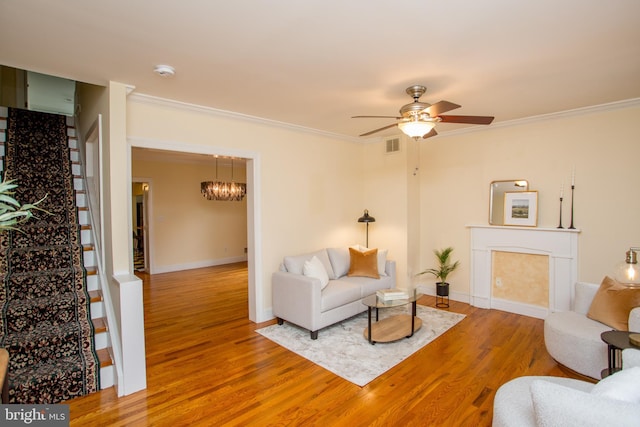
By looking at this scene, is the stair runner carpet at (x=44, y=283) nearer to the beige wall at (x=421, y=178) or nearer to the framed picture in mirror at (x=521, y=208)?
the beige wall at (x=421, y=178)

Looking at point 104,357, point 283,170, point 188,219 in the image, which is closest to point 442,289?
point 283,170

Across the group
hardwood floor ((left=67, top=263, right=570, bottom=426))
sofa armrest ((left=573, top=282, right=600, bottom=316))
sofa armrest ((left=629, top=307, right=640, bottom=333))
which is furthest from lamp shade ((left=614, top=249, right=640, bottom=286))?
hardwood floor ((left=67, top=263, right=570, bottom=426))

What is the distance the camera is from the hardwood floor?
2371 millimetres

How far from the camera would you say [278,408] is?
8.13 ft

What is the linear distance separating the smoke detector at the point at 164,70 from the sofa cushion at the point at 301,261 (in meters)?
2.46

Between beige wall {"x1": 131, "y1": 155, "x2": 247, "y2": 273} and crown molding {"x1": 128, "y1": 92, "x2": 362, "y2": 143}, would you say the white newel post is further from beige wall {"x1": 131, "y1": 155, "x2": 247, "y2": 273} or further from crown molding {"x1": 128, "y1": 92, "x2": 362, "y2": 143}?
beige wall {"x1": 131, "y1": 155, "x2": 247, "y2": 273}

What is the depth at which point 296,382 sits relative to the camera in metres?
2.83

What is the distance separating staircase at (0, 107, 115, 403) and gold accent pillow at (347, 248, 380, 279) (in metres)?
2.90

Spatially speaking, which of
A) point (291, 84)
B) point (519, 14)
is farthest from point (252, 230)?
point (519, 14)

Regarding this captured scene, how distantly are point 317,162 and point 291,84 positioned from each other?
6.64 feet

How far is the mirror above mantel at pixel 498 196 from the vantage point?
448cm

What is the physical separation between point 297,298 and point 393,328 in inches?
46.7

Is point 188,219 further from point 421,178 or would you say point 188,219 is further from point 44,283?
point 421,178

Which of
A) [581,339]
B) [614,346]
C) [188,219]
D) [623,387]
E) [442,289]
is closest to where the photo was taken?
[623,387]
